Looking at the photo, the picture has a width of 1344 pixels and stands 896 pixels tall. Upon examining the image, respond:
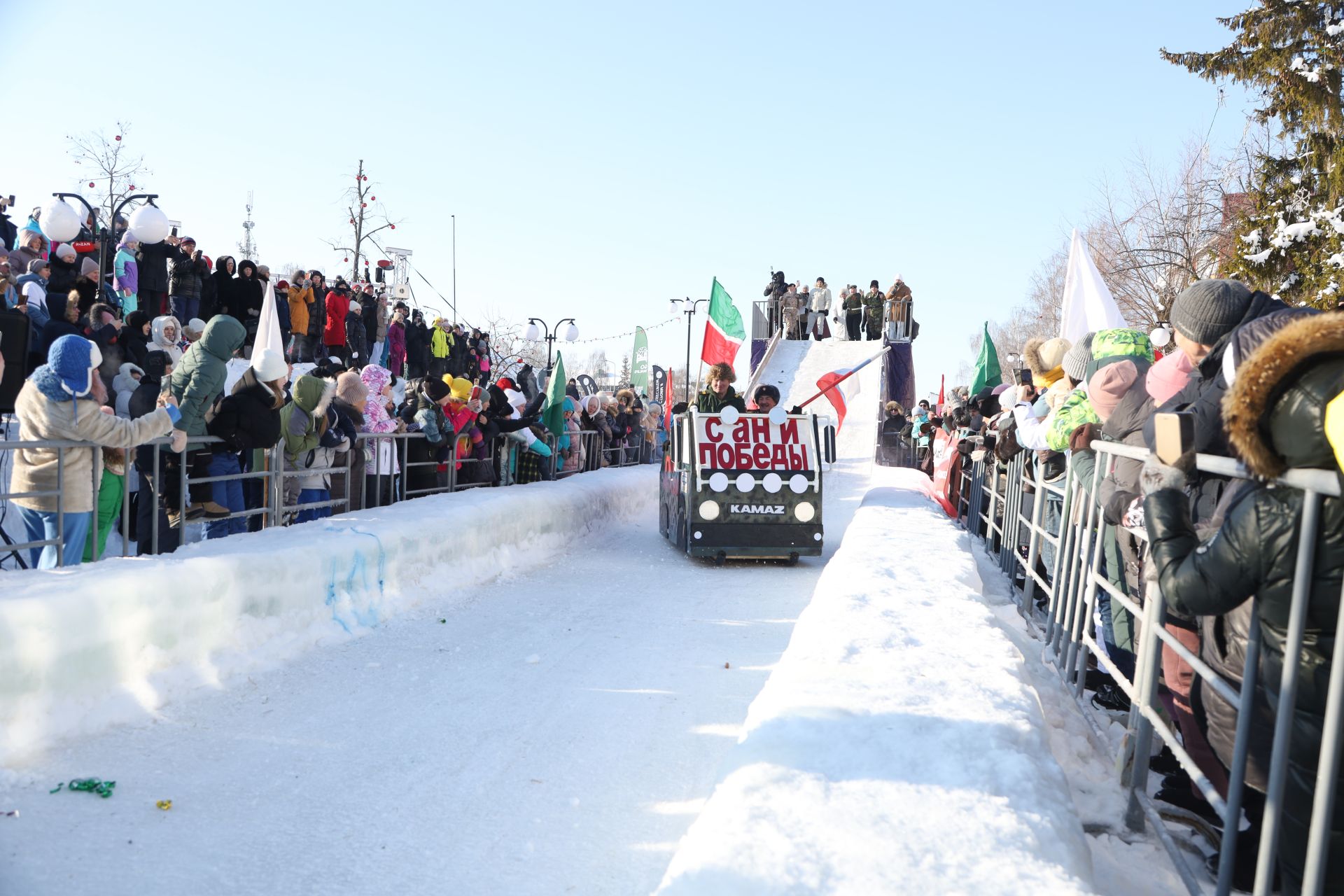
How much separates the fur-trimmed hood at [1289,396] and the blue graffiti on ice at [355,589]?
17.5ft

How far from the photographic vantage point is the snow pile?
2.43 meters

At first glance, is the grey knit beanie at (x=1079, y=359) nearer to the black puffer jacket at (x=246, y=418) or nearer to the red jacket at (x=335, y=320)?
the black puffer jacket at (x=246, y=418)

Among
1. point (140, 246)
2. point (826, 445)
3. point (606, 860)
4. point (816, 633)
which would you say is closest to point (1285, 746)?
point (606, 860)

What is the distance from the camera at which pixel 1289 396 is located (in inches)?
89.9

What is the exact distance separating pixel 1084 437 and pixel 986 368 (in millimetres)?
8664

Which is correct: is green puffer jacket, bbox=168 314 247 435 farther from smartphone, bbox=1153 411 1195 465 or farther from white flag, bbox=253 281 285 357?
smartphone, bbox=1153 411 1195 465

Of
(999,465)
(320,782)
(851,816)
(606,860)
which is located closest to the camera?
(851,816)

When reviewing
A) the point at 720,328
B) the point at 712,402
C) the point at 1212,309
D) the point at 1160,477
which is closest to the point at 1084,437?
the point at 1212,309

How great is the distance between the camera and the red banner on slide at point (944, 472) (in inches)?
551

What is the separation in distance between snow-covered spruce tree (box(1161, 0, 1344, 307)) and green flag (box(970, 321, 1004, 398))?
20.3 feet

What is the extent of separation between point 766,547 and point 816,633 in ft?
18.3

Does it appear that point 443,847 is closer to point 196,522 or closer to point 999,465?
point 196,522

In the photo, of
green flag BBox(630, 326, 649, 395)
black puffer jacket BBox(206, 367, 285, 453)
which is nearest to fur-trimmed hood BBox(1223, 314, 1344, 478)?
black puffer jacket BBox(206, 367, 285, 453)

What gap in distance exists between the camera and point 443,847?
3.48m
